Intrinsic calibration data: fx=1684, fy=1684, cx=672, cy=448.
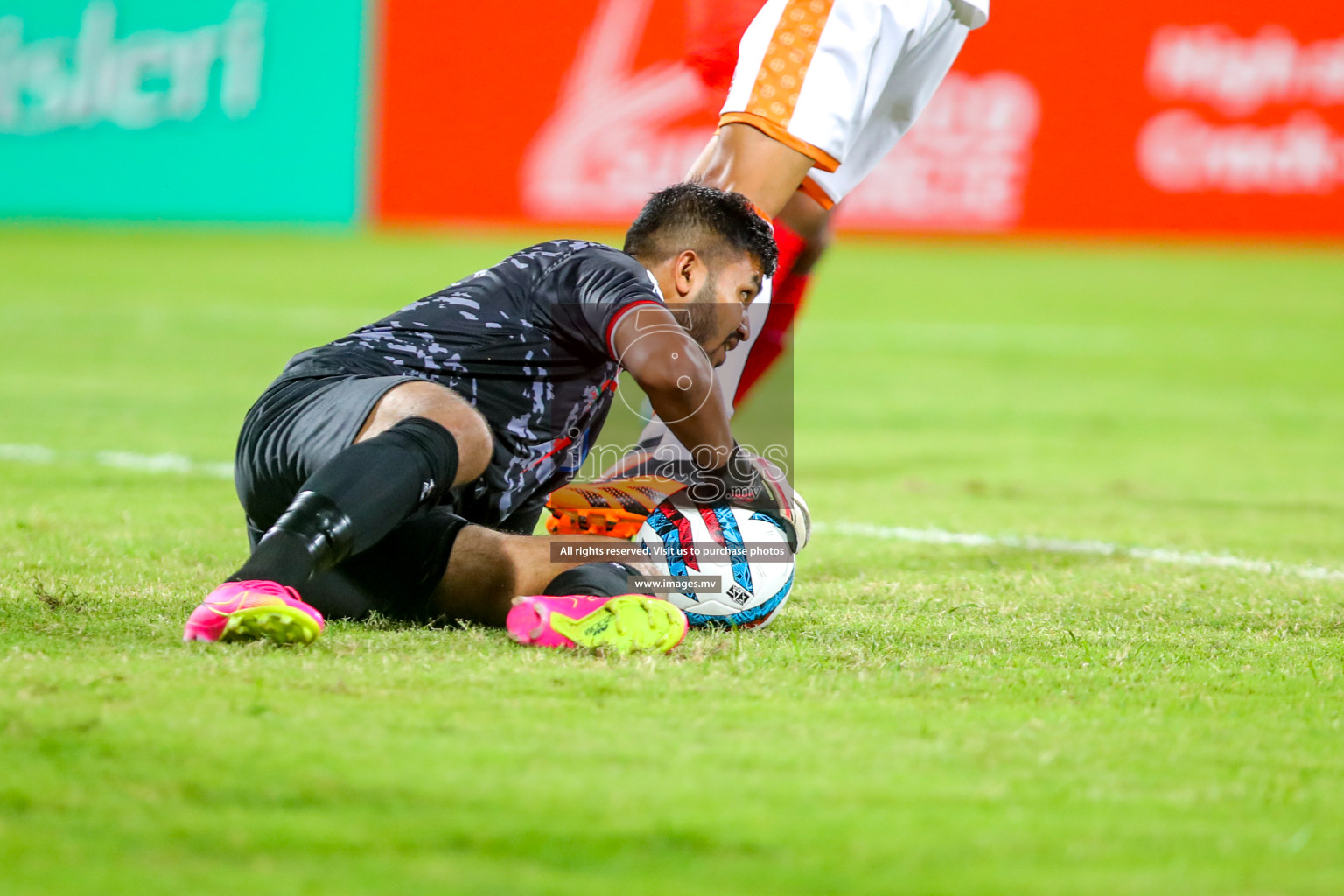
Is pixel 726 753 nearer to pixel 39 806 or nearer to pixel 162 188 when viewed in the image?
pixel 39 806

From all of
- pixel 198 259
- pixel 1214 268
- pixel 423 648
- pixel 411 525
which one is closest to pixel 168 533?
pixel 411 525

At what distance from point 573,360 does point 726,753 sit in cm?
117

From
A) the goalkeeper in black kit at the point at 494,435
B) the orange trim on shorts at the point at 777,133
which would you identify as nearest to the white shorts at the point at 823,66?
the orange trim on shorts at the point at 777,133

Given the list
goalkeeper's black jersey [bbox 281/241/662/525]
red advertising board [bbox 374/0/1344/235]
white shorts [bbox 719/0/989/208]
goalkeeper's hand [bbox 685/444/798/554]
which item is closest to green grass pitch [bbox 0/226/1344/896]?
goalkeeper's hand [bbox 685/444/798/554]

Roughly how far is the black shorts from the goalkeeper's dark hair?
0.51 metres

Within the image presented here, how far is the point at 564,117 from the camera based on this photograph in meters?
15.4

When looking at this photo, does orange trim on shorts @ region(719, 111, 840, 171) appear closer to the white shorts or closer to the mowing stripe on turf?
the white shorts

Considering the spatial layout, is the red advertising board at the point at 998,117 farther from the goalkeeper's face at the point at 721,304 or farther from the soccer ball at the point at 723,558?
the soccer ball at the point at 723,558

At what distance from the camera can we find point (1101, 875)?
1610mm

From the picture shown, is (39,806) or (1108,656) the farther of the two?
(1108,656)

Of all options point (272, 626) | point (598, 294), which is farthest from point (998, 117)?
point (272, 626)

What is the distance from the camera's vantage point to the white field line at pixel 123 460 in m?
5.02

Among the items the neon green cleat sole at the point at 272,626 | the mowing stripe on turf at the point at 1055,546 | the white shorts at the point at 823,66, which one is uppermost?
the white shorts at the point at 823,66

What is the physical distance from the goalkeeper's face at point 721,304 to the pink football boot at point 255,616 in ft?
2.87
